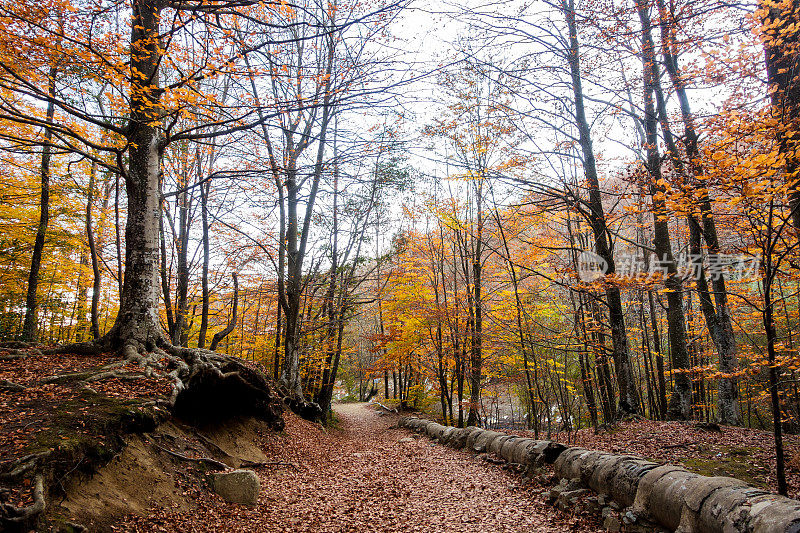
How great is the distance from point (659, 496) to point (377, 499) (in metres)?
4.01

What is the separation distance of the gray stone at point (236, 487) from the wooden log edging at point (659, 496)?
4.20 m

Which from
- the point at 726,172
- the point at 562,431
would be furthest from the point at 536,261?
the point at 726,172

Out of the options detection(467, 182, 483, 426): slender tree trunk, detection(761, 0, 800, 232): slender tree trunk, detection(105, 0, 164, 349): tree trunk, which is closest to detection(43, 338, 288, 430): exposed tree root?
detection(105, 0, 164, 349): tree trunk

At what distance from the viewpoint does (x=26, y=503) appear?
308 cm

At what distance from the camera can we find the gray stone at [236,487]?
5.29 metres

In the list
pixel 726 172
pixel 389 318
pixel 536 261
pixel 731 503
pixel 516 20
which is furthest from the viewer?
pixel 389 318

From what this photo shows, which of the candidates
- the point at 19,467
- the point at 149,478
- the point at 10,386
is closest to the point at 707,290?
the point at 149,478

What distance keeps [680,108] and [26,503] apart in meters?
13.5

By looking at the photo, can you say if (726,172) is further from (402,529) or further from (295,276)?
(295,276)

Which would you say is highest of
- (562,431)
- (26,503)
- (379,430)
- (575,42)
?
(575,42)

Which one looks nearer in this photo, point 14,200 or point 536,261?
point 14,200

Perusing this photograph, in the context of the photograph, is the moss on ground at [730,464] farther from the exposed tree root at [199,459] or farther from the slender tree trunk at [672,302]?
the exposed tree root at [199,459]

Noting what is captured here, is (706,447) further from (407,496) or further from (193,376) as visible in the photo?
(193,376)

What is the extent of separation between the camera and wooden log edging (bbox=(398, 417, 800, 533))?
9.30 ft
